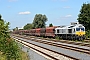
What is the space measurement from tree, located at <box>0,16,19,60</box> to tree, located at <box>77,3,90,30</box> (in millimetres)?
26785

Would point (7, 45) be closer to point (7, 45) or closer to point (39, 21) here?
point (7, 45)

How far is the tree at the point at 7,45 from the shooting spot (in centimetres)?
1672

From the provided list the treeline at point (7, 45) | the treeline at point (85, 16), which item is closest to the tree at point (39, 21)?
the treeline at point (85, 16)

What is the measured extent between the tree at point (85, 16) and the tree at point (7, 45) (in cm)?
2678

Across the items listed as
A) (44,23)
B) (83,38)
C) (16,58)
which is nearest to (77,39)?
(83,38)

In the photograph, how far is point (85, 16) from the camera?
45875mm

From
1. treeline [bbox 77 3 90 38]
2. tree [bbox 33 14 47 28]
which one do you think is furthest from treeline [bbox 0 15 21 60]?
tree [bbox 33 14 47 28]

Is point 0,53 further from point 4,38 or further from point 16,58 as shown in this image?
point 16,58

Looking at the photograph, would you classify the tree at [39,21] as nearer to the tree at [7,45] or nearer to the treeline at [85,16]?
the treeline at [85,16]

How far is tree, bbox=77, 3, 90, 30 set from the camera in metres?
45.5

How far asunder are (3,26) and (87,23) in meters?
27.2

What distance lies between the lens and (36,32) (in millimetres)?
63594

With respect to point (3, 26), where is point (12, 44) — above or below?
below

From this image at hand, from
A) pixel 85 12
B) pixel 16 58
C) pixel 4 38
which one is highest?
pixel 85 12
